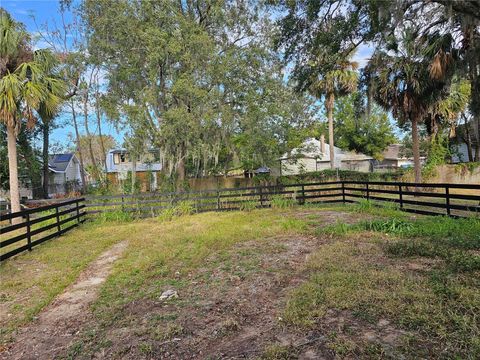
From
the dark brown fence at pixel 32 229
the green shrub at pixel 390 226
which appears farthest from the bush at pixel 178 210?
the green shrub at pixel 390 226

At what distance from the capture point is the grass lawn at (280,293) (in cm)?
253

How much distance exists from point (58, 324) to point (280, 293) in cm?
239

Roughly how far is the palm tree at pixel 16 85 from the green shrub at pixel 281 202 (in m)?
8.05

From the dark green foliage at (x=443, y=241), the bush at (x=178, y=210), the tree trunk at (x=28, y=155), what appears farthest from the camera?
the tree trunk at (x=28, y=155)

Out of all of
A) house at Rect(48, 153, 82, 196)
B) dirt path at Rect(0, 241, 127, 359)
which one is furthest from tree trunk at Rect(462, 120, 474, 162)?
house at Rect(48, 153, 82, 196)

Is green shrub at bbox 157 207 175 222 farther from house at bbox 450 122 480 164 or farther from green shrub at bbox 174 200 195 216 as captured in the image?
house at bbox 450 122 480 164

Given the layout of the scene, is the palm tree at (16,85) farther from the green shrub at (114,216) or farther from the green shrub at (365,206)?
the green shrub at (365,206)

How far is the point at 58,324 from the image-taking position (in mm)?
3275

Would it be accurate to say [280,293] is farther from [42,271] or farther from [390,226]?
[42,271]

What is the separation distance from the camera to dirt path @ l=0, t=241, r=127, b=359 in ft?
9.02

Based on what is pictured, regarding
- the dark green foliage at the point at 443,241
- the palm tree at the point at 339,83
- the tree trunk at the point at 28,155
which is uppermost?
the palm tree at the point at 339,83

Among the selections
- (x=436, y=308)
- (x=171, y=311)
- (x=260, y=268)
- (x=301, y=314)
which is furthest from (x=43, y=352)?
(x=436, y=308)

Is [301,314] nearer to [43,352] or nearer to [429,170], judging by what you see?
[43,352]

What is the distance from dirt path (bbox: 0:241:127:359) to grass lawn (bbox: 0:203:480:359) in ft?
0.39
